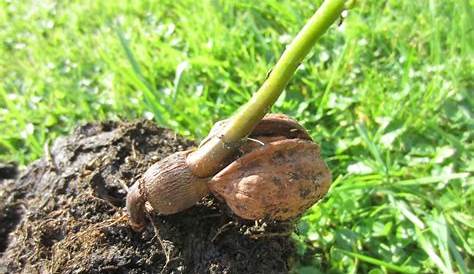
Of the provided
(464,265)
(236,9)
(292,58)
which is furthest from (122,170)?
(236,9)

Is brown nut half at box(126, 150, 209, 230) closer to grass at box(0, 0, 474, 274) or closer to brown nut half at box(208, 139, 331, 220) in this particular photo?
brown nut half at box(208, 139, 331, 220)

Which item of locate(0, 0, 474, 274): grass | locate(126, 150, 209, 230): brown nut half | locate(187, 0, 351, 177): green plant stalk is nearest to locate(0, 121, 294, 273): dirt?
locate(126, 150, 209, 230): brown nut half

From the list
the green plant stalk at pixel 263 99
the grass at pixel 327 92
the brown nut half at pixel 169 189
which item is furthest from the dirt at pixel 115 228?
the grass at pixel 327 92

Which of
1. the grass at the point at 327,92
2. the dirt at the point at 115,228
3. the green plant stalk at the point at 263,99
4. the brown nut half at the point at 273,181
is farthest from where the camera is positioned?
the grass at the point at 327,92

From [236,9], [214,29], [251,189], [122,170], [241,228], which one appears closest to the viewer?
[251,189]

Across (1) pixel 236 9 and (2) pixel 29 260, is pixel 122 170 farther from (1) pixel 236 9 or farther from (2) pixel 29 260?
(1) pixel 236 9

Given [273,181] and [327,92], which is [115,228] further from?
[327,92]

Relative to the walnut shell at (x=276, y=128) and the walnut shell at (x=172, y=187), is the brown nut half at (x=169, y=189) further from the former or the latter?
the walnut shell at (x=276, y=128)
